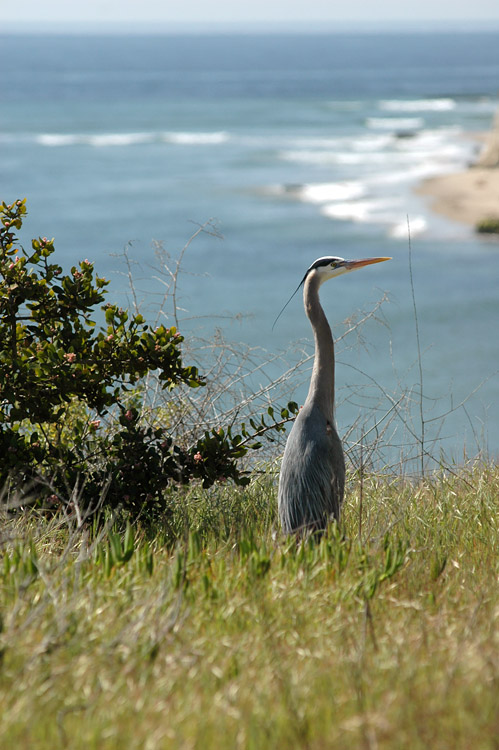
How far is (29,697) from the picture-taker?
2584 mm

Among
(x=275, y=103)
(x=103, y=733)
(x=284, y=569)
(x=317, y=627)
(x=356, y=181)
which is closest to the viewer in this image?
(x=103, y=733)

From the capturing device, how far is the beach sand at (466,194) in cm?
2966

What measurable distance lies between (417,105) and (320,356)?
85.1 metres

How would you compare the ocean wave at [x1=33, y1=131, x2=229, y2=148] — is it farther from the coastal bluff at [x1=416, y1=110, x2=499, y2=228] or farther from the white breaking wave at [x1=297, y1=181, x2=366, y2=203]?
the coastal bluff at [x1=416, y1=110, x2=499, y2=228]

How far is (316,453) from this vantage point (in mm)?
4617

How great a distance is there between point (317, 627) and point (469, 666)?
0.69 m

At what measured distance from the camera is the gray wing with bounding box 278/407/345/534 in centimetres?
457

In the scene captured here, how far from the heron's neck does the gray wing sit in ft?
0.27

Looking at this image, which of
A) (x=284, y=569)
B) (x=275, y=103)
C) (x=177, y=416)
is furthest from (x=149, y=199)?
(x=275, y=103)

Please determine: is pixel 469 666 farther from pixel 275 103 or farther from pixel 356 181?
pixel 275 103

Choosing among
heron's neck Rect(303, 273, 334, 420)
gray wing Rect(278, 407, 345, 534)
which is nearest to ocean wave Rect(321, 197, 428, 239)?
heron's neck Rect(303, 273, 334, 420)

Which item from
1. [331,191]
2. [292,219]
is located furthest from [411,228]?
[331,191]

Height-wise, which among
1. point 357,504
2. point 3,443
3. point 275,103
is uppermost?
point 275,103

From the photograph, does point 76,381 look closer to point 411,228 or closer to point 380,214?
point 411,228
